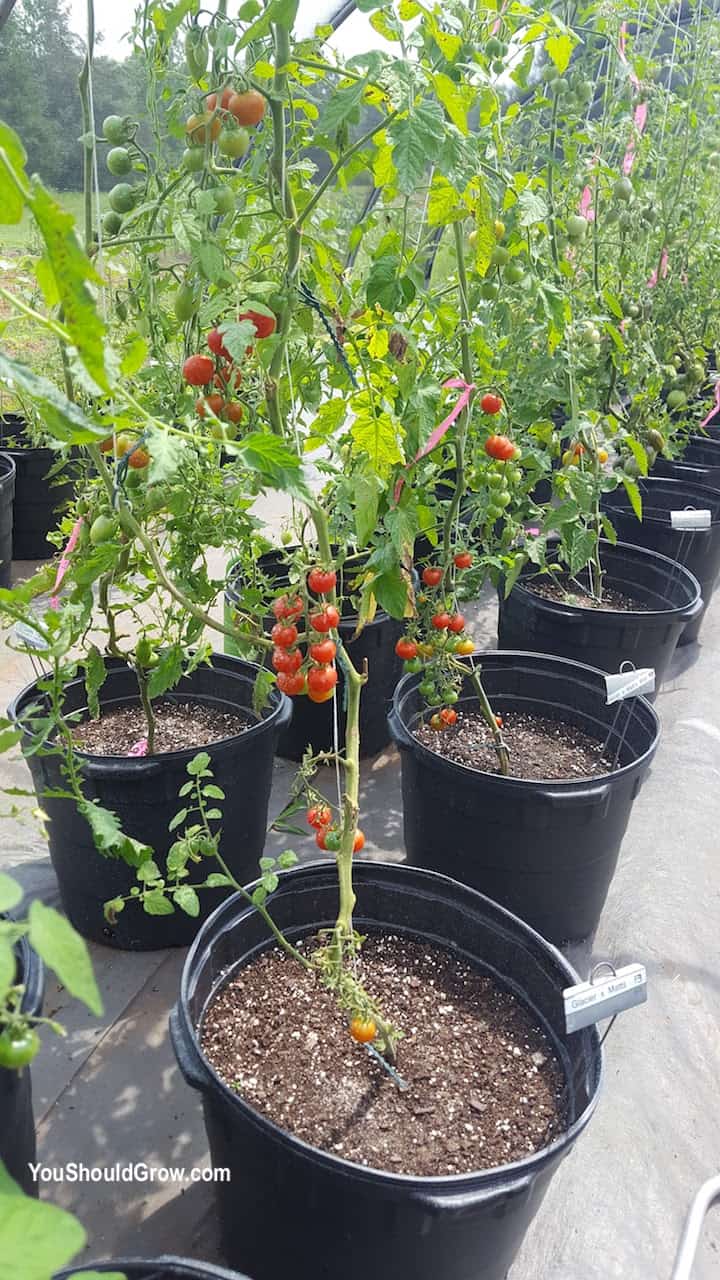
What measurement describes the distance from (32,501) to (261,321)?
2444 millimetres

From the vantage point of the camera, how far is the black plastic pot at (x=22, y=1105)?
3.17 feet

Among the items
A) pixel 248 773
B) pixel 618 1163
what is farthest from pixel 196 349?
pixel 618 1163

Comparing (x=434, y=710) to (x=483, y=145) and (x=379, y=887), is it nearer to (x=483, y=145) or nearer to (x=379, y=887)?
(x=379, y=887)

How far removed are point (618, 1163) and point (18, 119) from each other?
11.8ft

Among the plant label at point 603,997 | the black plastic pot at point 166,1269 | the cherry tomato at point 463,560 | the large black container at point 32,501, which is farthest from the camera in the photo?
the large black container at point 32,501

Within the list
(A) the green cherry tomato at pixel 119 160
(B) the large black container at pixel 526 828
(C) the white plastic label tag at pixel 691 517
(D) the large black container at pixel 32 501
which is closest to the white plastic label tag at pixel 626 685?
(B) the large black container at pixel 526 828

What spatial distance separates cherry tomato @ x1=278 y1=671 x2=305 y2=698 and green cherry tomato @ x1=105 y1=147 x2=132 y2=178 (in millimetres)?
682

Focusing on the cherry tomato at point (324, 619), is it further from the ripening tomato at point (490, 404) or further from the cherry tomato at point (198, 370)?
the ripening tomato at point (490, 404)

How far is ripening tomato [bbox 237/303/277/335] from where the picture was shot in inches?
39.9

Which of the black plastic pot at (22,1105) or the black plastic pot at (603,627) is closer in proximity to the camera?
the black plastic pot at (22,1105)

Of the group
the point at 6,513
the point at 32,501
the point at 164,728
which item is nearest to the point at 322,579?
the point at 164,728

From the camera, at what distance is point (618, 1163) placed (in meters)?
1.35

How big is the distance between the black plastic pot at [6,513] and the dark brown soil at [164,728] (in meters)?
1.31

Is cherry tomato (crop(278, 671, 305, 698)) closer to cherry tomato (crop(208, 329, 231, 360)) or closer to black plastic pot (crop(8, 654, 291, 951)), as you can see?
cherry tomato (crop(208, 329, 231, 360))
